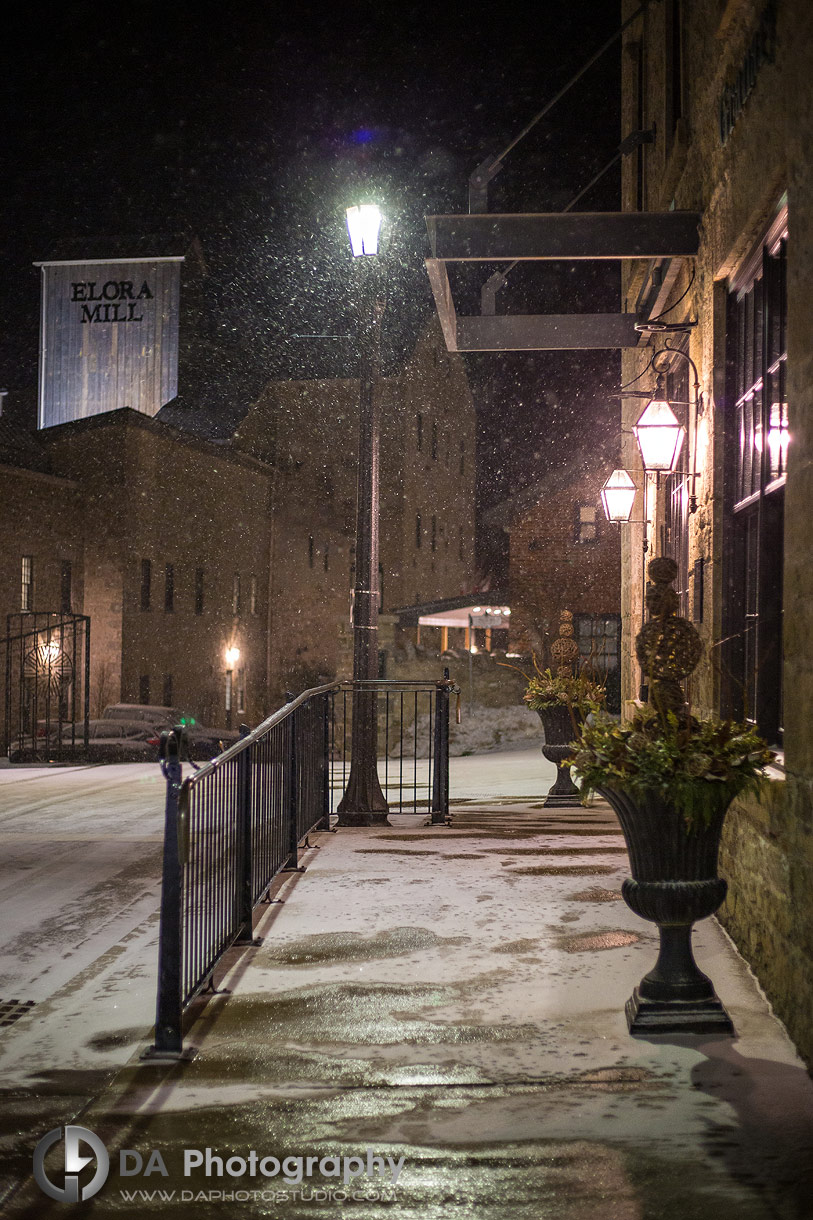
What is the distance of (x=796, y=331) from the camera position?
455cm

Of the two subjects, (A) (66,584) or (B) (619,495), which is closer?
(B) (619,495)

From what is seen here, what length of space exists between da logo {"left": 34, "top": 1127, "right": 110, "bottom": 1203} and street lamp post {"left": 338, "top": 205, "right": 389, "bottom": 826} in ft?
22.2

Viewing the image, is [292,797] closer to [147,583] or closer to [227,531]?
[147,583]

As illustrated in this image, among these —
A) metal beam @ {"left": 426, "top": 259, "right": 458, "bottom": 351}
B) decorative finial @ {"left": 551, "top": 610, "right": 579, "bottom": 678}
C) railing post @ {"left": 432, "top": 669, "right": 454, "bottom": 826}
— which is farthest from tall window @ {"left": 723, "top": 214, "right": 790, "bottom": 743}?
decorative finial @ {"left": 551, "top": 610, "right": 579, "bottom": 678}

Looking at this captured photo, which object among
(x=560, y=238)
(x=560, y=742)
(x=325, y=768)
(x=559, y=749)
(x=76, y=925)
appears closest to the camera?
(x=76, y=925)

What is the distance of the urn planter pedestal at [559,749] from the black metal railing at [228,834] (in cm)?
344

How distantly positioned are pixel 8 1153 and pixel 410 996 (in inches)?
76.5

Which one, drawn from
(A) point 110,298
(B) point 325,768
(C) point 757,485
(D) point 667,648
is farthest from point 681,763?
(A) point 110,298

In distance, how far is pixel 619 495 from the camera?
11445mm

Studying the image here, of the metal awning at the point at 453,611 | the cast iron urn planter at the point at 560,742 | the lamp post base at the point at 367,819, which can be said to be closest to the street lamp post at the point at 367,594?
the lamp post base at the point at 367,819

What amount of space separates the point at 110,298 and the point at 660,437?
106 ft

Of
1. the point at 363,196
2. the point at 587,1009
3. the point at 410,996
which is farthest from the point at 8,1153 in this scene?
the point at 363,196

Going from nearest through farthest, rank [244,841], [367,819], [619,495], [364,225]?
[244,841], [364,225], [367,819], [619,495]

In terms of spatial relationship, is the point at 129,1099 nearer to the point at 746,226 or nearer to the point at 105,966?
the point at 105,966
